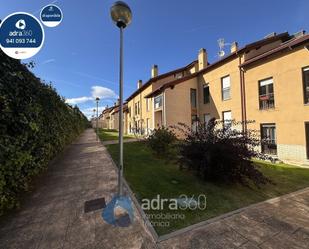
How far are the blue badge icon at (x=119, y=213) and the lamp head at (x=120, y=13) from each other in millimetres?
3896

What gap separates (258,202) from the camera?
4.95 m

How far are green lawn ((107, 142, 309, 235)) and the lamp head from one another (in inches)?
169

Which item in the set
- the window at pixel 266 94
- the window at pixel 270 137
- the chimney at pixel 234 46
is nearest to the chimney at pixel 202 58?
the chimney at pixel 234 46

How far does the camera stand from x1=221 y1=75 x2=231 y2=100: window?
15.1 m

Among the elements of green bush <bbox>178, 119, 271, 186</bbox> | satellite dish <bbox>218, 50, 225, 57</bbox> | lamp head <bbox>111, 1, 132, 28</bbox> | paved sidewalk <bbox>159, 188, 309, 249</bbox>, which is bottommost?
paved sidewalk <bbox>159, 188, 309, 249</bbox>

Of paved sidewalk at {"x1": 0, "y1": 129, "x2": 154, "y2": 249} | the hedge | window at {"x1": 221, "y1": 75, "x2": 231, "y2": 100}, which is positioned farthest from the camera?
window at {"x1": 221, "y1": 75, "x2": 231, "y2": 100}

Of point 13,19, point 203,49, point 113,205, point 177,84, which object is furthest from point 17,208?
point 203,49

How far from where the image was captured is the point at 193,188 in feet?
18.4

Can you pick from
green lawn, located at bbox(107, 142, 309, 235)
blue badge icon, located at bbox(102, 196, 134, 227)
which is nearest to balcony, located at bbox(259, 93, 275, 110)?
green lawn, located at bbox(107, 142, 309, 235)

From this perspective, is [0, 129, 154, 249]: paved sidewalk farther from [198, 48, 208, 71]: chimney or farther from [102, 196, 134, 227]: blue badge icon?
[198, 48, 208, 71]: chimney

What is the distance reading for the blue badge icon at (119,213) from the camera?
3685 mm

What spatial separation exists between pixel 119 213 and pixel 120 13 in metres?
4.30

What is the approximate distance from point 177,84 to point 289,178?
1281 cm

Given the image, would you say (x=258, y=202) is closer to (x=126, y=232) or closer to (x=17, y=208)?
(x=126, y=232)
